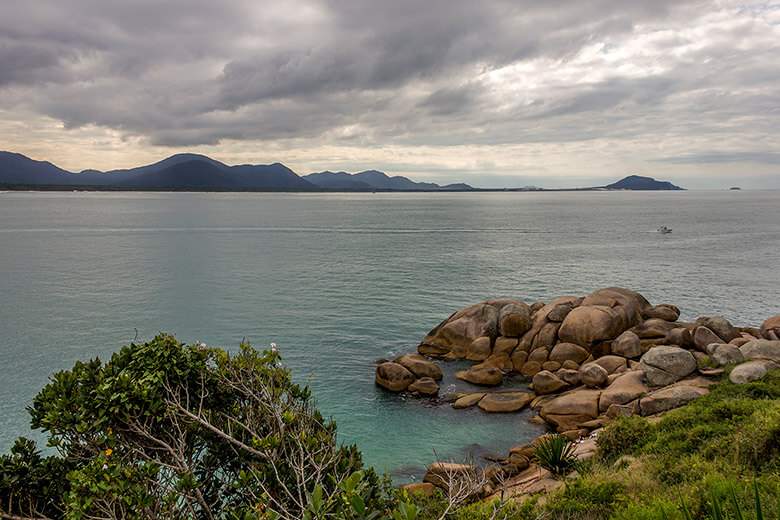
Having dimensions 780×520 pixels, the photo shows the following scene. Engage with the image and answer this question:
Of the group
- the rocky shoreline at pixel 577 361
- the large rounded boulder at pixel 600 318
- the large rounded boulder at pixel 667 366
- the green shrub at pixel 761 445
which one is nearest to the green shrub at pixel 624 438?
the rocky shoreline at pixel 577 361

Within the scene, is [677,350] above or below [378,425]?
above

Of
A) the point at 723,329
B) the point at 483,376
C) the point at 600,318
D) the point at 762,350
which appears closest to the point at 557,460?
the point at 483,376

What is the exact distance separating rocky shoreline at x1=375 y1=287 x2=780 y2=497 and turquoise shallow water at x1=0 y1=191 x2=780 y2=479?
1437mm

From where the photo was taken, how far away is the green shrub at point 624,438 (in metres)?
13.5

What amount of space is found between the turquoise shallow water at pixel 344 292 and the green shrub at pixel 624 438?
4.85 meters

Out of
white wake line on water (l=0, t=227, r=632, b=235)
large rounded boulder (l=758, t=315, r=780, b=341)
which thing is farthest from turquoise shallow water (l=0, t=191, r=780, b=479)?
large rounded boulder (l=758, t=315, r=780, b=341)

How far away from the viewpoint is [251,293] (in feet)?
141

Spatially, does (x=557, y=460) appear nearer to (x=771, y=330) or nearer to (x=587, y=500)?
(x=587, y=500)

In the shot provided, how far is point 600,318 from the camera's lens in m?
25.9

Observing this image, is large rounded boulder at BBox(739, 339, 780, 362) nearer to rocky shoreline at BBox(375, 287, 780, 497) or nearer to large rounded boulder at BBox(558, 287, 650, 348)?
rocky shoreline at BBox(375, 287, 780, 497)

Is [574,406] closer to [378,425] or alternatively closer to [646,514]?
[378,425]

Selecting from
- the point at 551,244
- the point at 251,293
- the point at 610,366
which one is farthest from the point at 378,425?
the point at 551,244

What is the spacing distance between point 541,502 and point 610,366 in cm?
1447

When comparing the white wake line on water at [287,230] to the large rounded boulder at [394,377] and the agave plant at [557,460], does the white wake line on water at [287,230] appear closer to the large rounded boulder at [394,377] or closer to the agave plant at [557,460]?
the large rounded boulder at [394,377]
